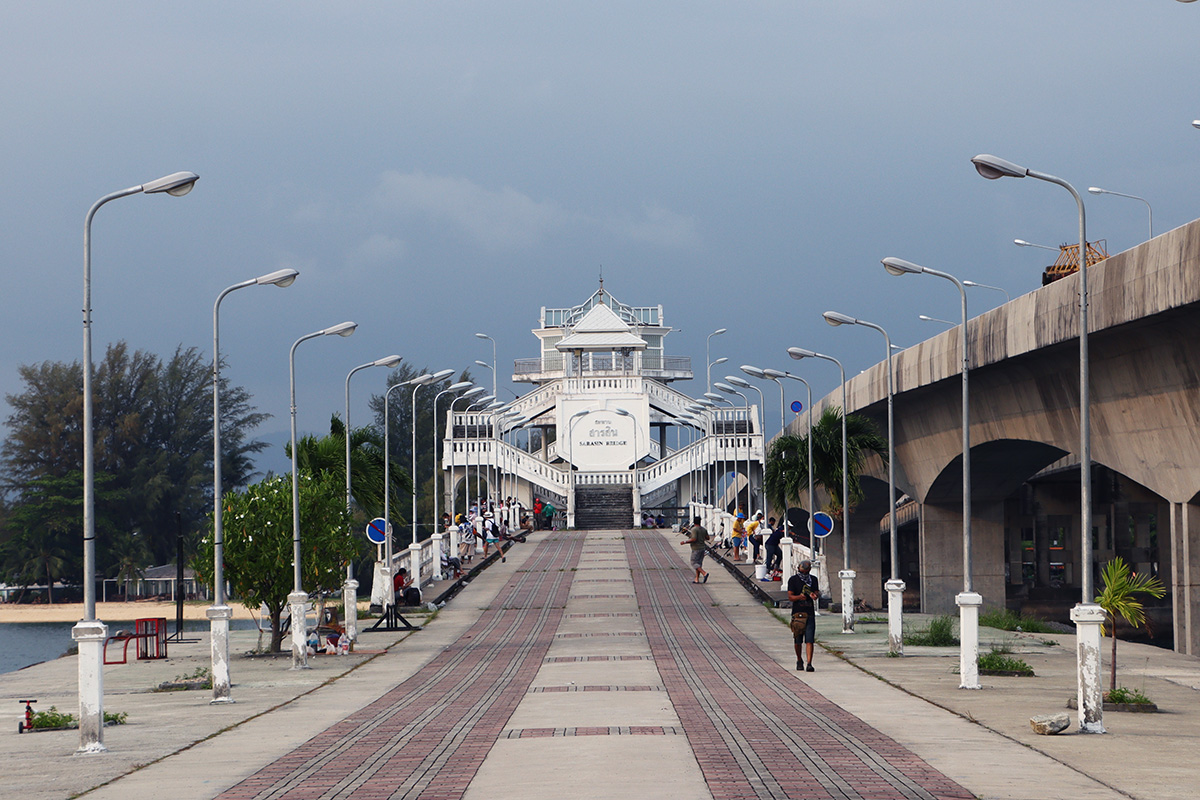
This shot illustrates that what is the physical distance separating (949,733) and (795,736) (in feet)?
5.92

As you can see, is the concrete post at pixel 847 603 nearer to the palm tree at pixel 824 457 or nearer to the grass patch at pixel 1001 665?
the palm tree at pixel 824 457

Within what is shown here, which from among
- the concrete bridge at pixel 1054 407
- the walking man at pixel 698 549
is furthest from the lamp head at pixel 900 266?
the walking man at pixel 698 549

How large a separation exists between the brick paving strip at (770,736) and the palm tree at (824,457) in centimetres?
1261

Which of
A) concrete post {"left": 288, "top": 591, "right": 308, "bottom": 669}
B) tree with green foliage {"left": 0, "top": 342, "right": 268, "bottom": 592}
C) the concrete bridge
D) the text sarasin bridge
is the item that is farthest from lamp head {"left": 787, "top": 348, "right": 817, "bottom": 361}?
tree with green foliage {"left": 0, "top": 342, "right": 268, "bottom": 592}

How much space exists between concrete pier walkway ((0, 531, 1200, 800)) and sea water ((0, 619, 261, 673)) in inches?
900

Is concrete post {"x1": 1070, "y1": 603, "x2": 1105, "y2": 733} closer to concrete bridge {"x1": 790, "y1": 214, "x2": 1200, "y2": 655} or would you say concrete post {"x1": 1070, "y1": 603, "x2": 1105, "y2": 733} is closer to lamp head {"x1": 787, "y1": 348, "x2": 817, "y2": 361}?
concrete bridge {"x1": 790, "y1": 214, "x2": 1200, "y2": 655}

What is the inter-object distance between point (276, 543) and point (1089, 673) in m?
18.4

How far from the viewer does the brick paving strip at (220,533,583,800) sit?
42.5 feet

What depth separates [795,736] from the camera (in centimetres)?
1587

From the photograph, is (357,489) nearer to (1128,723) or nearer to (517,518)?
(1128,723)

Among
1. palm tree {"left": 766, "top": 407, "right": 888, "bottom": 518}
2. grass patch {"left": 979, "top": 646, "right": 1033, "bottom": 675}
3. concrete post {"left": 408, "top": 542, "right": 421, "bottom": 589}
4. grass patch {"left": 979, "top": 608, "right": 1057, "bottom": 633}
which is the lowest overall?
grass patch {"left": 979, "top": 608, "right": 1057, "bottom": 633}

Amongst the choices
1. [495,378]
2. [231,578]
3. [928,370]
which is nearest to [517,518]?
[495,378]

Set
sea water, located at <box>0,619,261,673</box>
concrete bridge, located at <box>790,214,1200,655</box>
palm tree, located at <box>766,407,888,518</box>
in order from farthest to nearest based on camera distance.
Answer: sea water, located at <box>0,619,261,673</box> → palm tree, located at <box>766,407,888,518</box> → concrete bridge, located at <box>790,214,1200,655</box>

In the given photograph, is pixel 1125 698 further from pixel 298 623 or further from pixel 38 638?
pixel 38 638
